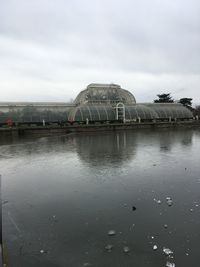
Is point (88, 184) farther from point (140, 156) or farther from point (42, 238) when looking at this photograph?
point (140, 156)

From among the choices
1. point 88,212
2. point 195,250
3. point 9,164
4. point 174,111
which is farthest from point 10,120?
point 195,250

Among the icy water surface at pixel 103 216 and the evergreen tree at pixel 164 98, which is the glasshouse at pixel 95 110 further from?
the icy water surface at pixel 103 216

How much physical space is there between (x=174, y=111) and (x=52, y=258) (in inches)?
2436

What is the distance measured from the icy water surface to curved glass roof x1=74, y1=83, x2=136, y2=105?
1804 inches

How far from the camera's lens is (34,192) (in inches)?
388

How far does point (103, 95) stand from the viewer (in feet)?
196

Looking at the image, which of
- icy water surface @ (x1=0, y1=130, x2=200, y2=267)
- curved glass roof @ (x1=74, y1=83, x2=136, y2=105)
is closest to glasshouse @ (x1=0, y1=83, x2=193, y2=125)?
curved glass roof @ (x1=74, y1=83, x2=136, y2=105)

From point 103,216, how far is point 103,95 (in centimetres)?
5342

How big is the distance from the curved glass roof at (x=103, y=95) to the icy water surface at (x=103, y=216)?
45.8m

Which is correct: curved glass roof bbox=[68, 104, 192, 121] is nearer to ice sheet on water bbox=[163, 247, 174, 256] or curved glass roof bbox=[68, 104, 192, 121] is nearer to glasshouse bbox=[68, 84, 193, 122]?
glasshouse bbox=[68, 84, 193, 122]

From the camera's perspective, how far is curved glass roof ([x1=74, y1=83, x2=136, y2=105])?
192ft

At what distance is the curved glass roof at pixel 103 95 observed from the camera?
58.4 m

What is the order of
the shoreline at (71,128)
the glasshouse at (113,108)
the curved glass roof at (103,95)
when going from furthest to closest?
the curved glass roof at (103,95)
the glasshouse at (113,108)
the shoreline at (71,128)

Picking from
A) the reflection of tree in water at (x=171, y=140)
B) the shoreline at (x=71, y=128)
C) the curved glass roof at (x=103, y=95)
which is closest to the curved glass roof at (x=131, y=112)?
the curved glass roof at (x=103, y=95)
